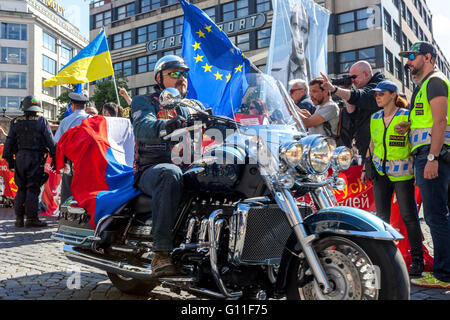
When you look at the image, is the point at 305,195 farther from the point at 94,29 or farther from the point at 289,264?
the point at 94,29

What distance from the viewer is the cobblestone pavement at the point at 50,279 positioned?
3.83 meters

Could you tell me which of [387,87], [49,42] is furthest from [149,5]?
[387,87]

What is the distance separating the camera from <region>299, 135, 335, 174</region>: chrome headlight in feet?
8.71

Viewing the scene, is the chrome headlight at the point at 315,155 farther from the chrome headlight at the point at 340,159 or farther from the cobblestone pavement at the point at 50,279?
the cobblestone pavement at the point at 50,279

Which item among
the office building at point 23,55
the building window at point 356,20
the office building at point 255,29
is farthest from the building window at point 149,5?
the office building at point 23,55

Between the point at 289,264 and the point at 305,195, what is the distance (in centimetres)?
52

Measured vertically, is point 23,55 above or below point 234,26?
above

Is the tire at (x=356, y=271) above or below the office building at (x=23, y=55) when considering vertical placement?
below

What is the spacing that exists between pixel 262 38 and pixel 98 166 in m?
32.9

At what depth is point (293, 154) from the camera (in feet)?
8.74

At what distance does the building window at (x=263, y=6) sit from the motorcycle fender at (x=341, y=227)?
3474cm

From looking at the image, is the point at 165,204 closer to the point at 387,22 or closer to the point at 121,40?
the point at 387,22

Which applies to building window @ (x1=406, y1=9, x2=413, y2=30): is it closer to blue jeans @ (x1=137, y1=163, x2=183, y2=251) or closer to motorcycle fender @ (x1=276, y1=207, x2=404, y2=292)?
blue jeans @ (x1=137, y1=163, x2=183, y2=251)

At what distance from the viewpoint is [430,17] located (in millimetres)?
48812
